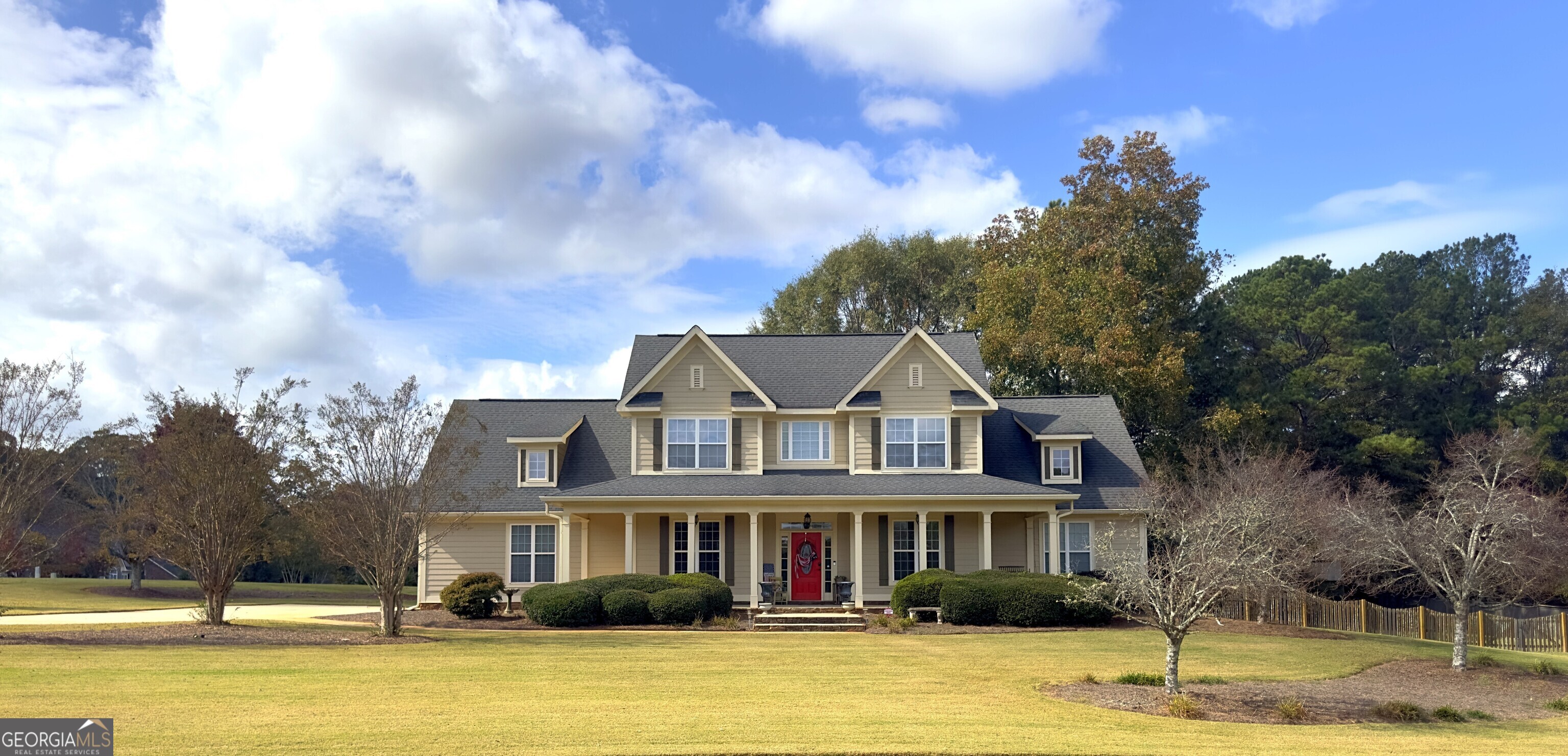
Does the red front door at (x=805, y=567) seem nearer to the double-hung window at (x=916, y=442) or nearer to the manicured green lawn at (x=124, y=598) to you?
the double-hung window at (x=916, y=442)

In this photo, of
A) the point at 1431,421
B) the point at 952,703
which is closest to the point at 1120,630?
the point at 952,703

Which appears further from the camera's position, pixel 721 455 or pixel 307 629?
pixel 721 455

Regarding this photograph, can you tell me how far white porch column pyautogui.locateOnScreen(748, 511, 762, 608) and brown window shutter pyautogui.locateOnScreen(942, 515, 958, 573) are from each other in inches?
216

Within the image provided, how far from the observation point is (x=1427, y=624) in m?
31.2

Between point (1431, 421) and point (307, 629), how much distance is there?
1913 inches

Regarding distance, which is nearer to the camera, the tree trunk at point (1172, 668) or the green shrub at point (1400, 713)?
the green shrub at point (1400, 713)

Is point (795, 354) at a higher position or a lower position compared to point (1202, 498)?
higher

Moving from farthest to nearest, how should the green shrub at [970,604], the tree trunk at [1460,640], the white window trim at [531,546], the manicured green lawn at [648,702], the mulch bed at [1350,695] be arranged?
the white window trim at [531,546] → the green shrub at [970,604] → the tree trunk at [1460,640] → the mulch bed at [1350,695] → the manicured green lawn at [648,702]

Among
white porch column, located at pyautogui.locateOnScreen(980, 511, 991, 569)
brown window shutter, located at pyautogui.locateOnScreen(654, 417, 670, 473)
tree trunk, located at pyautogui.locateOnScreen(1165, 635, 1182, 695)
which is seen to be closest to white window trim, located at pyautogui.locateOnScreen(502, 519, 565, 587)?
brown window shutter, located at pyautogui.locateOnScreen(654, 417, 670, 473)

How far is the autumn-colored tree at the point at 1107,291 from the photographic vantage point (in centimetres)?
4228

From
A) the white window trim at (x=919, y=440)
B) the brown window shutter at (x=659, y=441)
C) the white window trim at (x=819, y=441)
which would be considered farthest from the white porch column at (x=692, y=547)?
the white window trim at (x=919, y=440)

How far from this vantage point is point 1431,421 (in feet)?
172

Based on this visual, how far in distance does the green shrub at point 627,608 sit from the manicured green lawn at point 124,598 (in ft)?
57.8

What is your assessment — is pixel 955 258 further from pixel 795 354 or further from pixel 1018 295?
pixel 795 354
